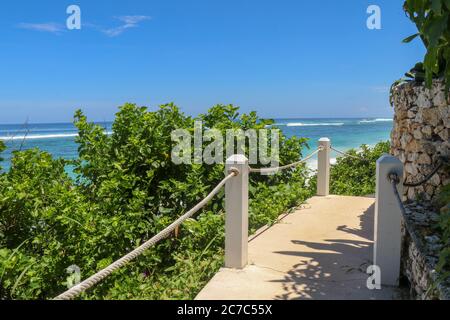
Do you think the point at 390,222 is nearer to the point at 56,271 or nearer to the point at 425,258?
the point at 425,258

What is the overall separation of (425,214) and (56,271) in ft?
13.2

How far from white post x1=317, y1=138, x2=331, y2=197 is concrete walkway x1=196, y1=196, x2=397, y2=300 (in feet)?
4.53

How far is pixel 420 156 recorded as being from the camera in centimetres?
484

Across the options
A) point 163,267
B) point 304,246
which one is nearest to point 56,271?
point 163,267

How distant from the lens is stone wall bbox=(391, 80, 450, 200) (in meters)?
4.45

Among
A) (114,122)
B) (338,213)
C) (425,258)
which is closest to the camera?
(425,258)

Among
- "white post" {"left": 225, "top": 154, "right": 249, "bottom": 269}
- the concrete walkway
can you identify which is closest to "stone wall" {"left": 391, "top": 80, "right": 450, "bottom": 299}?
→ the concrete walkway

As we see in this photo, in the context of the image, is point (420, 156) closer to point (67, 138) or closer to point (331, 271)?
point (331, 271)

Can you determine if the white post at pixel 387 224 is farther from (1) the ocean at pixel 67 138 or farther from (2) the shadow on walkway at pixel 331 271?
(1) the ocean at pixel 67 138

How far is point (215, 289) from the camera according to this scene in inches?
141

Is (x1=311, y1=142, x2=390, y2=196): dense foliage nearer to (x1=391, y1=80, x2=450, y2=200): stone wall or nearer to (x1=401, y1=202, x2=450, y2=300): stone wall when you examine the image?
(x1=391, y1=80, x2=450, y2=200): stone wall

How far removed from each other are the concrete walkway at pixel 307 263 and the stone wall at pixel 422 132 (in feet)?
3.50

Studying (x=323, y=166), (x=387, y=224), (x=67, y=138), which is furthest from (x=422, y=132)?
(x=67, y=138)

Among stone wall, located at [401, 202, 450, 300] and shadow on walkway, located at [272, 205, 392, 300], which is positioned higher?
stone wall, located at [401, 202, 450, 300]
